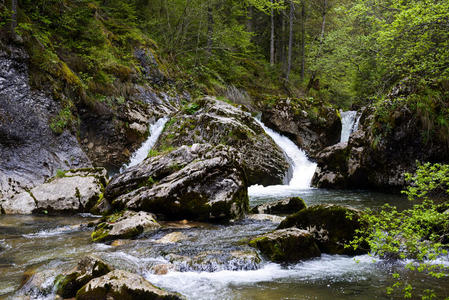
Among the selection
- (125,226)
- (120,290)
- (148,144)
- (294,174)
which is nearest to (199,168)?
(125,226)

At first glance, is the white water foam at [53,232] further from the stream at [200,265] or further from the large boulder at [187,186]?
the large boulder at [187,186]

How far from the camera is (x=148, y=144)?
14312mm

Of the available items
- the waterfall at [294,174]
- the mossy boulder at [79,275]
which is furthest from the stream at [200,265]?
the waterfall at [294,174]

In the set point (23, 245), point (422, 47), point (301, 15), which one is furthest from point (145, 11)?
point (23, 245)

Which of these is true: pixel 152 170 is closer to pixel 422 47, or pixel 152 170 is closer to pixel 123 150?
pixel 123 150

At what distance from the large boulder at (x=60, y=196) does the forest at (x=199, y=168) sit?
0.05 m

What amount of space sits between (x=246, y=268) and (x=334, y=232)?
1.89 meters

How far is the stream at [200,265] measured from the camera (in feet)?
14.0

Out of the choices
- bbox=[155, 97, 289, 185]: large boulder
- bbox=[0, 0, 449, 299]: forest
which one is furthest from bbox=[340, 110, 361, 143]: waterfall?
bbox=[155, 97, 289, 185]: large boulder

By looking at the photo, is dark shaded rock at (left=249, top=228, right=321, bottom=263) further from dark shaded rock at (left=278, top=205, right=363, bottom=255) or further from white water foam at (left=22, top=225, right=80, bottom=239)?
white water foam at (left=22, top=225, right=80, bottom=239)

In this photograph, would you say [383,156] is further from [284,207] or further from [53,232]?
[53,232]

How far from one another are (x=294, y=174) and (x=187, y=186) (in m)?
7.73

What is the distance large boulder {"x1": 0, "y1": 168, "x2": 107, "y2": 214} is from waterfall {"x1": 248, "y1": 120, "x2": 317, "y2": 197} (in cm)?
541

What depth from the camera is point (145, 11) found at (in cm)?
2223
